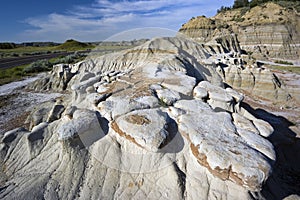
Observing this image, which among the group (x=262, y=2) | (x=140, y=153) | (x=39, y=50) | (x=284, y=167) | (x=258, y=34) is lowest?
(x=39, y=50)

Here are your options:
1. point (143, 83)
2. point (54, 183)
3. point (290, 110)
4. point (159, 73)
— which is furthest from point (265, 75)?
point (54, 183)

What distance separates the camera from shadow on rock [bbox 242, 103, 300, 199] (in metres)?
3.97

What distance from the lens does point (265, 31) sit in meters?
28.7

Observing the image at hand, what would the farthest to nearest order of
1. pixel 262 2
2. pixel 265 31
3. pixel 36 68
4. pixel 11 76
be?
pixel 262 2
pixel 265 31
pixel 36 68
pixel 11 76

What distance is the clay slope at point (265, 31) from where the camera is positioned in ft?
91.1

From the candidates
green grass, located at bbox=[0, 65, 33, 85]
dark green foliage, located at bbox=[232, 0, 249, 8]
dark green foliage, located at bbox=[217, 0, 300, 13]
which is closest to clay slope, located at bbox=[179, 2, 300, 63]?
dark green foliage, located at bbox=[217, 0, 300, 13]

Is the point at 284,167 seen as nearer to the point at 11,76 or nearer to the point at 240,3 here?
the point at 11,76

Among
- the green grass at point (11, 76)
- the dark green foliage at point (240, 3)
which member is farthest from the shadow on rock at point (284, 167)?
the dark green foliage at point (240, 3)

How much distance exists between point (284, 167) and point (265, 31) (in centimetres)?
2935

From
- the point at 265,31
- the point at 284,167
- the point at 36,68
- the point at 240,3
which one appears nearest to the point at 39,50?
the point at 36,68

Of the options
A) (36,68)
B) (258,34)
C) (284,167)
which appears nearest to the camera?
(284,167)

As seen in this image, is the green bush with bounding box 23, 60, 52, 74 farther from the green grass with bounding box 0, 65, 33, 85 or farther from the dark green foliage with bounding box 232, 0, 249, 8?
the dark green foliage with bounding box 232, 0, 249, 8

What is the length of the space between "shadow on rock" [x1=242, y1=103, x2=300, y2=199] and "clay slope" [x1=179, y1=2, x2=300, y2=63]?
2170cm

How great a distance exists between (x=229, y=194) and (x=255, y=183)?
0.47m
